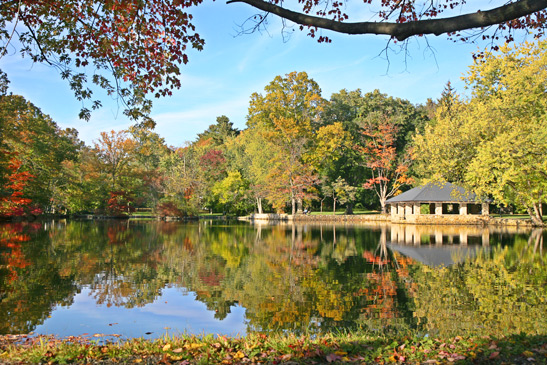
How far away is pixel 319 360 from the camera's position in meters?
4.13

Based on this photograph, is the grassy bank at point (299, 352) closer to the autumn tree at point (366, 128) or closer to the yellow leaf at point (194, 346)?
the yellow leaf at point (194, 346)

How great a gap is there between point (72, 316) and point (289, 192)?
3564 cm

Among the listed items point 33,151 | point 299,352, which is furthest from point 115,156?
point 299,352

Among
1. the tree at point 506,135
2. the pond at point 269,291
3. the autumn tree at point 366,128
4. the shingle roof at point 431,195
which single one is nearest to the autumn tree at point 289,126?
the autumn tree at point 366,128

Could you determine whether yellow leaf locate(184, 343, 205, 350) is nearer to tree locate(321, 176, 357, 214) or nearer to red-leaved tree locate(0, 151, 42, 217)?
red-leaved tree locate(0, 151, 42, 217)

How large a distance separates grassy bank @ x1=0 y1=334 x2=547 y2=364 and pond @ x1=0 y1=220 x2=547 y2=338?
4.96 feet

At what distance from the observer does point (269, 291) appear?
9.41 metres

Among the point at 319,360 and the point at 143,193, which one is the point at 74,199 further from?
the point at 319,360

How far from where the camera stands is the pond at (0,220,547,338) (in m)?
6.92

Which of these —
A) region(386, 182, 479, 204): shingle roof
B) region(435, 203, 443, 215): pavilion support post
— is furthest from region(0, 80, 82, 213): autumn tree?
region(435, 203, 443, 215): pavilion support post

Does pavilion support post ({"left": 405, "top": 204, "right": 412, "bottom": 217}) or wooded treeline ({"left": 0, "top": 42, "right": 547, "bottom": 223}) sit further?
pavilion support post ({"left": 405, "top": 204, "right": 412, "bottom": 217})

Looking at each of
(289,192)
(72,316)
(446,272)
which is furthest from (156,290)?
(289,192)

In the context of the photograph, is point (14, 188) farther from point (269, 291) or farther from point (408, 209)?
point (408, 209)

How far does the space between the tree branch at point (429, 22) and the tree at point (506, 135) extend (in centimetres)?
1850
